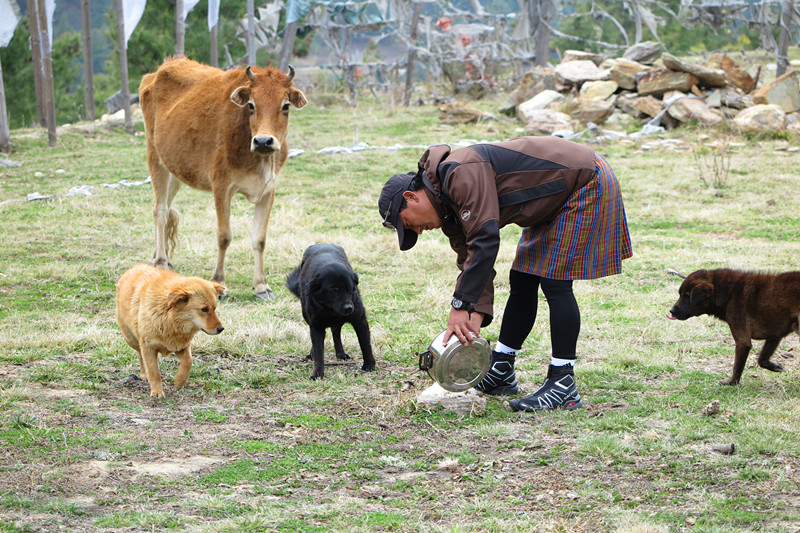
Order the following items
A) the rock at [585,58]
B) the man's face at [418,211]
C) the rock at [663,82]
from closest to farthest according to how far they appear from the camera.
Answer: the man's face at [418,211], the rock at [663,82], the rock at [585,58]

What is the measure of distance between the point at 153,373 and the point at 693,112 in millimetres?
15453

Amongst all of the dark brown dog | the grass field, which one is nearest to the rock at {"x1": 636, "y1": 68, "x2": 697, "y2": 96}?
the grass field

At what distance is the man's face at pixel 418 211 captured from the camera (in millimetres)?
4367

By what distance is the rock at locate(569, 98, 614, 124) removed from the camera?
18.6 metres

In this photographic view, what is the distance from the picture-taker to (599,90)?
20016mm

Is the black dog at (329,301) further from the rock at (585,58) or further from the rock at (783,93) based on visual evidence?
the rock at (585,58)

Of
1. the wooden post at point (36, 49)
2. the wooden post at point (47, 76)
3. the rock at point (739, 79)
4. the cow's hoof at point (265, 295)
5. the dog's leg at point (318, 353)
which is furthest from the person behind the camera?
the rock at point (739, 79)

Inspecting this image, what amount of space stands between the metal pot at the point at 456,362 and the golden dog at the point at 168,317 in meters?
1.41

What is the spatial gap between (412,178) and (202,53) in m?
24.6

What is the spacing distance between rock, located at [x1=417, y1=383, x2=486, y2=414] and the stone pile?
1366 cm

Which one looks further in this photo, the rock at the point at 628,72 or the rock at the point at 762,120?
the rock at the point at 628,72

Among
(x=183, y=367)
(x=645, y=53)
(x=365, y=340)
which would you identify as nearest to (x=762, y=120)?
(x=645, y=53)

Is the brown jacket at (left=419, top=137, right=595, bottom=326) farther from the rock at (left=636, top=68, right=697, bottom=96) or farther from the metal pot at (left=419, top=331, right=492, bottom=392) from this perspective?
the rock at (left=636, top=68, right=697, bottom=96)

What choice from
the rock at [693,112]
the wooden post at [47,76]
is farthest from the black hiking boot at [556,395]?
the wooden post at [47,76]
